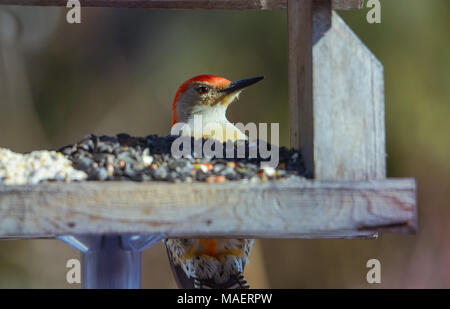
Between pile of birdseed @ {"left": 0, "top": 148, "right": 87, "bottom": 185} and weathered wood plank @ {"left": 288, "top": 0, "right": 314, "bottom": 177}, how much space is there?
3.11 ft

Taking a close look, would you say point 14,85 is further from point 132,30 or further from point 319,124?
point 319,124

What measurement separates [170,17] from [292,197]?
18.5ft

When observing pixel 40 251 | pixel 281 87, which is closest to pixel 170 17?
pixel 281 87

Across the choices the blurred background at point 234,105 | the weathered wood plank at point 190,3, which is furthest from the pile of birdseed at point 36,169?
the blurred background at point 234,105

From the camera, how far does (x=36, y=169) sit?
2.53 metres

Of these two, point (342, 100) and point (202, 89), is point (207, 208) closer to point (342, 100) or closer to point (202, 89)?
point (342, 100)

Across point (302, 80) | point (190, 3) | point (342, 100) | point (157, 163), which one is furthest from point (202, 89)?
point (342, 100)

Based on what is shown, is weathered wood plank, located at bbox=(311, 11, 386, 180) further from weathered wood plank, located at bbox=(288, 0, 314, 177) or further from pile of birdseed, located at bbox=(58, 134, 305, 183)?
pile of birdseed, located at bbox=(58, 134, 305, 183)

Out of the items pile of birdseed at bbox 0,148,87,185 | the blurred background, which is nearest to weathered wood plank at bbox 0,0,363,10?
pile of birdseed at bbox 0,148,87,185

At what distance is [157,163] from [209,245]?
Answer: 1342 mm

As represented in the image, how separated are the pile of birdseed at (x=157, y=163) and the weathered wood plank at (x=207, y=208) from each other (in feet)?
0.40

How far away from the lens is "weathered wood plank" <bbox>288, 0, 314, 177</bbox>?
2.70 meters

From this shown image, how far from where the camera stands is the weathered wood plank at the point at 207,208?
232 centimetres

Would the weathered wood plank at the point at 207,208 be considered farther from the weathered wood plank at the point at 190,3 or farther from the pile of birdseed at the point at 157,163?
the weathered wood plank at the point at 190,3
